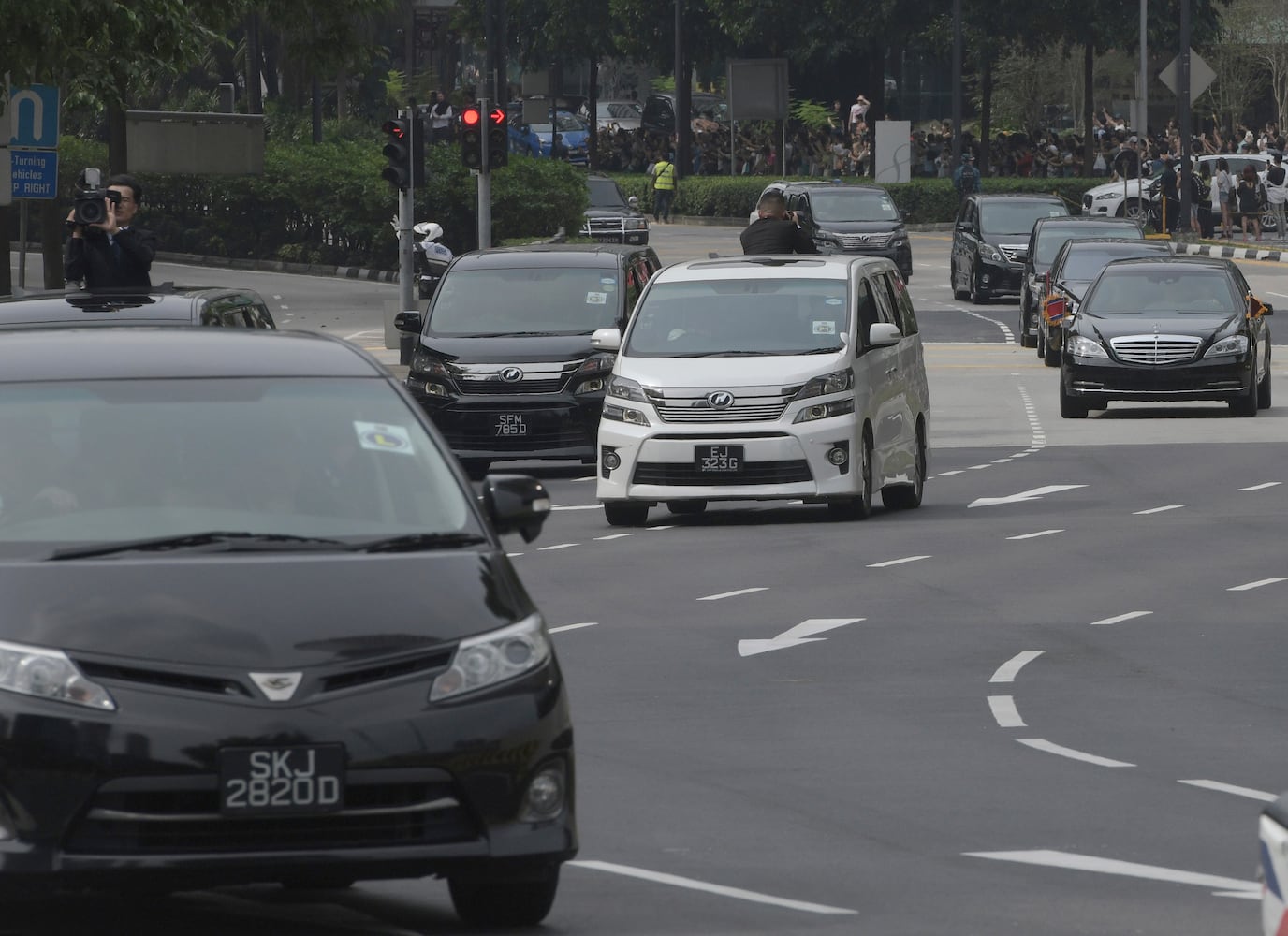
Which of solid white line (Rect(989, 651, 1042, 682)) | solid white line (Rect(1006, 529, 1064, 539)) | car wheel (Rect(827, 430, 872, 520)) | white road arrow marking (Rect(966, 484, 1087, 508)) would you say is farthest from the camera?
white road arrow marking (Rect(966, 484, 1087, 508))

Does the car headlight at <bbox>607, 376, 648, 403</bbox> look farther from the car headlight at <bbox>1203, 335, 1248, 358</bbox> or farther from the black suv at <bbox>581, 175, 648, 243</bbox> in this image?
the black suv at <bbox>581, 175, 648, 243</bbox>

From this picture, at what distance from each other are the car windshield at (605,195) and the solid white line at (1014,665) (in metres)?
44.8

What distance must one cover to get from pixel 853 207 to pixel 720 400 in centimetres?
2935

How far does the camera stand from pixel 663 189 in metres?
68.8

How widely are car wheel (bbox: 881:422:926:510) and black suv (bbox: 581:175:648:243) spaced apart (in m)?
32.3

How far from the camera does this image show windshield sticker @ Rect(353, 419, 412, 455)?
7445mm

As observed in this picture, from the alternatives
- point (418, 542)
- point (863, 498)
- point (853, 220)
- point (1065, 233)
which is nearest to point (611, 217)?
point (853, 220)

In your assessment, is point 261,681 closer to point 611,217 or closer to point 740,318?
point 740,318

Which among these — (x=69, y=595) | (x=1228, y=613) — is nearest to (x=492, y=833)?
(x=69, y=595)

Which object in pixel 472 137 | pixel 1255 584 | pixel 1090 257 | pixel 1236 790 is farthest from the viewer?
pixel 472 137

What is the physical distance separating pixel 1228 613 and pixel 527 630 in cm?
771

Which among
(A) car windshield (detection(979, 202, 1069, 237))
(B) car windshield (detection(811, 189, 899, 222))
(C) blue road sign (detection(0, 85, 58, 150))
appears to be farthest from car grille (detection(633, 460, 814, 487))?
(B) car windshield (detection(811, 189, 899, 222))

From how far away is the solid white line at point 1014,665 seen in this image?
11.7m

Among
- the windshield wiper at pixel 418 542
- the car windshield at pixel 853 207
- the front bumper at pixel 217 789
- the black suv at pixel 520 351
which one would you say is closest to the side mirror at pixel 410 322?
the black suv at pixel 520 351
